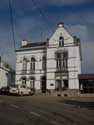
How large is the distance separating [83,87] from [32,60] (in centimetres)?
1128

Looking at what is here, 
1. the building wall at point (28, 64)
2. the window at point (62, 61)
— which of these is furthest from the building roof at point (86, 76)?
the building wall at point (28, 64)

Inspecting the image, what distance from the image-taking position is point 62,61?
42.1 meters

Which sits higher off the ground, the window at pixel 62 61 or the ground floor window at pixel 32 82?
the window at pixel 62 61

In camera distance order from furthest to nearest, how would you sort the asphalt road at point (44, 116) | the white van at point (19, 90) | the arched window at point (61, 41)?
1. the arched window at point (61, 41)
2. the white van at point (19, 90)
3. the asphalt road at point (44, 116)

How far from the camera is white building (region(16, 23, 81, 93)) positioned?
1619 inches

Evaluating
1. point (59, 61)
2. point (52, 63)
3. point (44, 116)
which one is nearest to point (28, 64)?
point (52, 63)

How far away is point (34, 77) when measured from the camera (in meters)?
44.8

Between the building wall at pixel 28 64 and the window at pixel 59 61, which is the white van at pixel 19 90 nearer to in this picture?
the building wall at pixel 28 64

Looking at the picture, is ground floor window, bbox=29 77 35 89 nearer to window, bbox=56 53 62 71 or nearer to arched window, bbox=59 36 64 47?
window, bbox=56 53 62 71

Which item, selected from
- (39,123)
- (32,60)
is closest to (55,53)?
(32,60)

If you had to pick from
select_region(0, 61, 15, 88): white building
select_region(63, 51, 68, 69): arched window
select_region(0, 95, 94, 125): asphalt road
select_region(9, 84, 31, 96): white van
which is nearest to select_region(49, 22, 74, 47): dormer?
Answer: select_region(63, 51, 68, 69): arched window

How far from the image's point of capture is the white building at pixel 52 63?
1619 inches

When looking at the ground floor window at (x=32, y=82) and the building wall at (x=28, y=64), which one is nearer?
the building wall at (x=28, y=64)

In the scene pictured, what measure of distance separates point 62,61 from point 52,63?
190 centimetres
